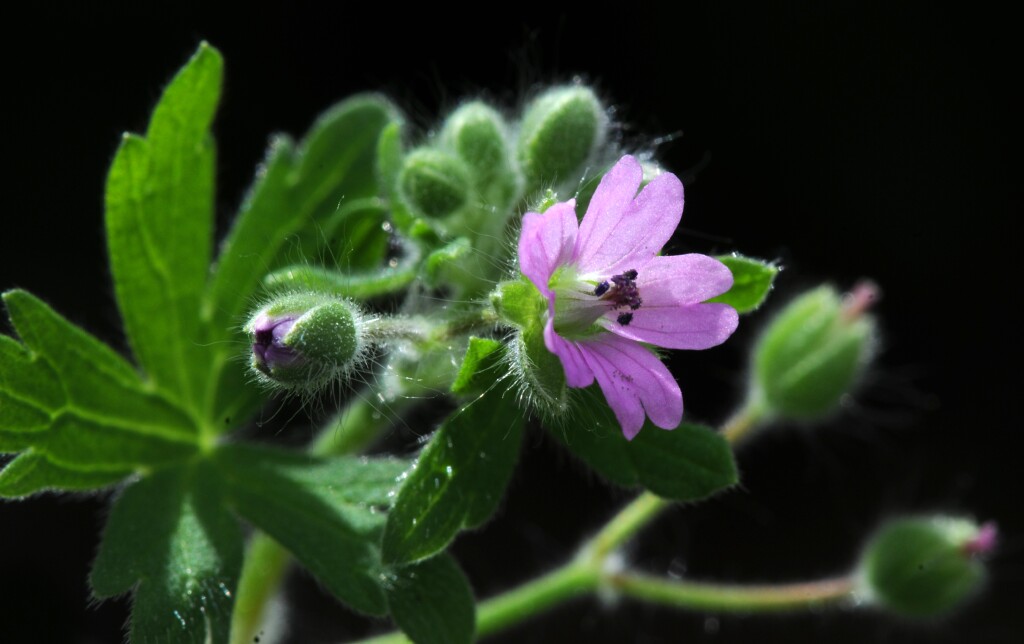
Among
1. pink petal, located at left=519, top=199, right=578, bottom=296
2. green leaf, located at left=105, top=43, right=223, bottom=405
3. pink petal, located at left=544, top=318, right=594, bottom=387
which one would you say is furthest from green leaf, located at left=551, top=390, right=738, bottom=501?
green leaf, located at left=105, top=43, right=223, bottom=405

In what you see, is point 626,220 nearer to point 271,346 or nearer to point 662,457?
point 662,457

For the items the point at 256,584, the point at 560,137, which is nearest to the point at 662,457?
the point at 560,137

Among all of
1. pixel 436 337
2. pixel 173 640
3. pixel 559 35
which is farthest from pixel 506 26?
pixel 173 640

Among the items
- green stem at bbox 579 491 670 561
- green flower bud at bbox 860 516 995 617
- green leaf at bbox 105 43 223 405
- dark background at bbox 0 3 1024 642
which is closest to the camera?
green leaf at bbox 105 43 223 405

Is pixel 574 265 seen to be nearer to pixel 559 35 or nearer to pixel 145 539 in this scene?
pixel 145 539

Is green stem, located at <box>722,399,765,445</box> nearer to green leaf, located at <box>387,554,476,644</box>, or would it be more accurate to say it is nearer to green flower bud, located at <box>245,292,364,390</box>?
green leaf, located at <box>387,554,476,644</box>
